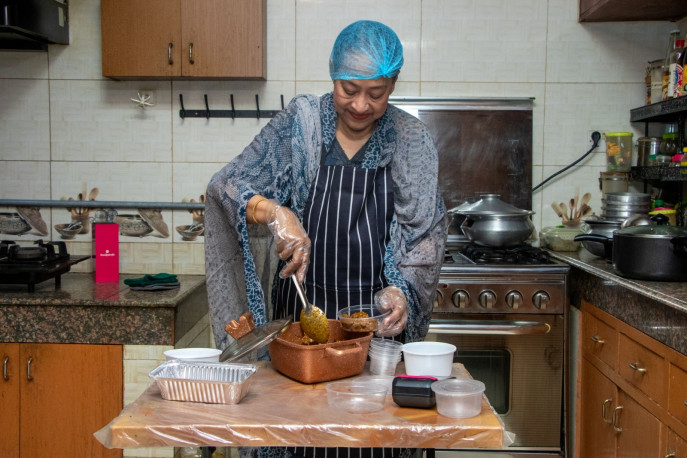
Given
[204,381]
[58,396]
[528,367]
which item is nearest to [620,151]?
[528,367]

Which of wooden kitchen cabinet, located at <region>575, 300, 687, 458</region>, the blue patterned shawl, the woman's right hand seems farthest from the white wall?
the woman's right hand

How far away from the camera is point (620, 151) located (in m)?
3.51

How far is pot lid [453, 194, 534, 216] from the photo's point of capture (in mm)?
3283

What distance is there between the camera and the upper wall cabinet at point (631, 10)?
3229 millimetres

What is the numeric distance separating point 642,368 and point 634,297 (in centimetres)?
25

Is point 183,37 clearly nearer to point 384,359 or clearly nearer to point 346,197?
point 346,197

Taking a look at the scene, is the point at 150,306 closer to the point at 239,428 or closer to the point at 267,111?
the point at 267,111

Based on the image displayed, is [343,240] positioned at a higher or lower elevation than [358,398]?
higher

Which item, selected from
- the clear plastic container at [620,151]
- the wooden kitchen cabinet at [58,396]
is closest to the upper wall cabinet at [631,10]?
the clear plastic container at [620,151]

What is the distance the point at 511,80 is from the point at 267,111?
1265 millimetres

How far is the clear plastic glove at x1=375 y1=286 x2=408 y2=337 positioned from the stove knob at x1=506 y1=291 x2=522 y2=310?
1.30 meters

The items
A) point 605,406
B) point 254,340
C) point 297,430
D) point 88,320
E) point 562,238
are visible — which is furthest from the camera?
point 562,238

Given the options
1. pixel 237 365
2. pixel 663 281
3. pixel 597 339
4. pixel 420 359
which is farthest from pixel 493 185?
pixel 237 365

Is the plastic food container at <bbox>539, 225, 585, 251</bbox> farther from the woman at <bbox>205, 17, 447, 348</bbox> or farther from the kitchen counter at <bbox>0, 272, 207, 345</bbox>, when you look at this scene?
the kitchen counter at <bbox>0, 272, 207, 345</bbox>
